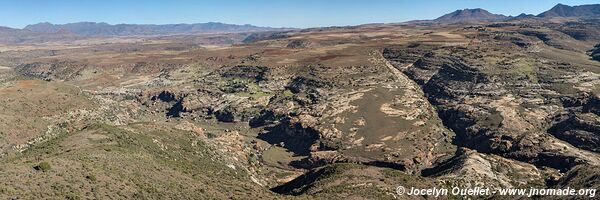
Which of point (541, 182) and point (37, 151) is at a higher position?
point (37, 151)

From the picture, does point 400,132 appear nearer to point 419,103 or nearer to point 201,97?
point 419,103

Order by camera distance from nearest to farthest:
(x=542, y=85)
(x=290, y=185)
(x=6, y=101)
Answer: (x=290, y=185), (x=6, y=101), (x=542, y=85)

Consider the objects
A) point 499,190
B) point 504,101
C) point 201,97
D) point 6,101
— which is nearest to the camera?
point 499,190

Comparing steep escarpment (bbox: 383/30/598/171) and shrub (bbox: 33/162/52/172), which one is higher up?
shrub (bbox: 33/162/52/172)

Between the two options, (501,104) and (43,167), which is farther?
(501,104)

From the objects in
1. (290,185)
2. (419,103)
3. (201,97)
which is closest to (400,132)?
(419,103)

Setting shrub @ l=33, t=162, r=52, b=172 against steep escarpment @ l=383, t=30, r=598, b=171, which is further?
steep escarpment @ l=383, t=30, r=598, b=171

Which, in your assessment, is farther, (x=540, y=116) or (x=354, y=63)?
(x=354, y=63)

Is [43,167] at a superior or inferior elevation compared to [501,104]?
superior

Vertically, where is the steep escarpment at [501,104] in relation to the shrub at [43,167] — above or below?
below

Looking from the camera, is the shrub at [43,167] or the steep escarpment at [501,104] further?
the steep escarpment at [501,104]
